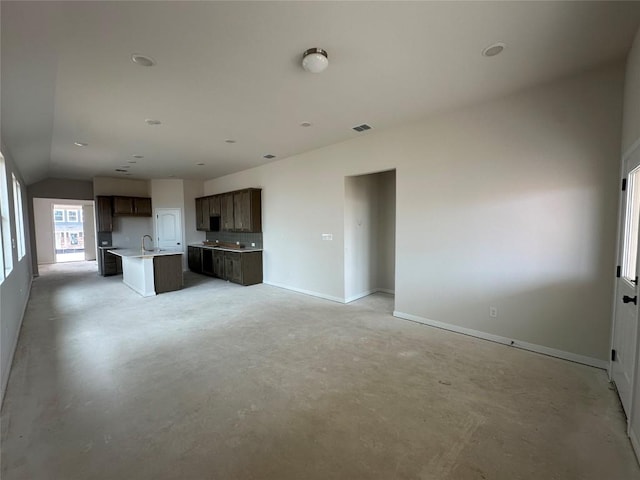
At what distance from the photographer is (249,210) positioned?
6648mm

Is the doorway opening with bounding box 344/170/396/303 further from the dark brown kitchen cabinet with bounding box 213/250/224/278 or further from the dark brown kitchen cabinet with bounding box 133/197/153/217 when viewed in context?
the dark brown kitchen cabinet with bounding box 133/197/153/217

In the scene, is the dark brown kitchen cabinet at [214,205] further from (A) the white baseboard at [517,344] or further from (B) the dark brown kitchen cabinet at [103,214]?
(A) the white baseboard at [517,344]

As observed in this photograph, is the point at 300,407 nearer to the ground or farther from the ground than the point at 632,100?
nearer to the ground

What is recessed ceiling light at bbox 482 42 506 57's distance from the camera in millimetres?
2277

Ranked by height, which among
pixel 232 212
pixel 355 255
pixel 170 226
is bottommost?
pixel 355 255

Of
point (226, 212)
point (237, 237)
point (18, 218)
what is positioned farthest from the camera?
point (237, 237)

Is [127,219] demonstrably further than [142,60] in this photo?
Yes

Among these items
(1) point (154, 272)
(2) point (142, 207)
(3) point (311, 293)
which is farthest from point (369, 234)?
(2) point (142, 207)

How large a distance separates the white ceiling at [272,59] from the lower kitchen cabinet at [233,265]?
323cm

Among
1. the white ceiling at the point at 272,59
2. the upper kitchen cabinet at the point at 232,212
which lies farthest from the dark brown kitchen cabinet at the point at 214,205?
the white ceiling at the point at 272,59

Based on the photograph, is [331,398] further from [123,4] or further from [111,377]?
[123,4]

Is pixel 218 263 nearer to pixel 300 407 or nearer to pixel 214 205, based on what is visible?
pixel 214 205

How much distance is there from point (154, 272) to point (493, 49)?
6408 millimetres

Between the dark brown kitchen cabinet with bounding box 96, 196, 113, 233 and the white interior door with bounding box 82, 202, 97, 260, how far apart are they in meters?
3.55
